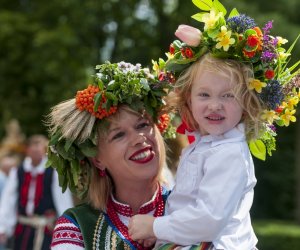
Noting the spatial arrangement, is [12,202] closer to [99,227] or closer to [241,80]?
[99,227]

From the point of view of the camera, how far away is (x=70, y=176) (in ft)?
11.6

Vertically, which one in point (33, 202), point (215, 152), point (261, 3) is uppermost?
point (261, 3)

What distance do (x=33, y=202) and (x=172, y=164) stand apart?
8.55ft

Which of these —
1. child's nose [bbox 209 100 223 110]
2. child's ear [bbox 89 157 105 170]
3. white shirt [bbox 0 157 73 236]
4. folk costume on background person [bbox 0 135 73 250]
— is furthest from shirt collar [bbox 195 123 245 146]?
white shirt [bbox 0 157 73 236]

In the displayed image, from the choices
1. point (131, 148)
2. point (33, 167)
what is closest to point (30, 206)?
point (33, 167)

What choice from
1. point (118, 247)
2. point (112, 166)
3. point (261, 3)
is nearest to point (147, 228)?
point (118, 247)

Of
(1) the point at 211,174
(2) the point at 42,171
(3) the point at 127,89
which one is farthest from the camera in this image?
(2) the point at 42,171

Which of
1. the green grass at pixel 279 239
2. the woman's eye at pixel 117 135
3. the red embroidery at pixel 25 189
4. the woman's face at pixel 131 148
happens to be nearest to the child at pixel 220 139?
the woman's face at pixel 131 148

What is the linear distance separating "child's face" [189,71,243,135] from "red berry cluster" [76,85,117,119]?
47 centimetres

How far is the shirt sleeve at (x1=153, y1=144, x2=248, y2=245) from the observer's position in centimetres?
289

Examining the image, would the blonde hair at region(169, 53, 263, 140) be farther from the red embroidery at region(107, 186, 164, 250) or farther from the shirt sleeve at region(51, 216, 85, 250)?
the shirt sleeve at region(51, 216, 85, 250)

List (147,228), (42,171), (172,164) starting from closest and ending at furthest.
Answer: (147,228)
(172,164)
(42,171)

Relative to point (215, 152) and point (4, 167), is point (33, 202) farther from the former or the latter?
point (215, 152)

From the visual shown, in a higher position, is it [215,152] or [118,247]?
[215,152]
